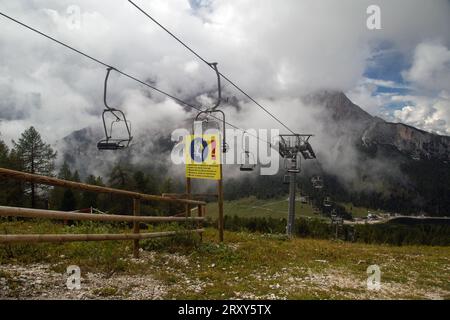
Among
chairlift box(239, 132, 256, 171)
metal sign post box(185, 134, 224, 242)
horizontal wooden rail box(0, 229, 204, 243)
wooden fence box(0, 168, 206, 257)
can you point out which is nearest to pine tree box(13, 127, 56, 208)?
chairlift box(239, 132, 256, 171)

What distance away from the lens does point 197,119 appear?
13.6 m

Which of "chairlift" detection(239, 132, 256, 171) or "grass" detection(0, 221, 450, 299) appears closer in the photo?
"grass" detection(0, 221, 450, 299)

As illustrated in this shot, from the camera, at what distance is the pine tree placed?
46769mm

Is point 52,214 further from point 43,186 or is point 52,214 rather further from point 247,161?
point 43,186

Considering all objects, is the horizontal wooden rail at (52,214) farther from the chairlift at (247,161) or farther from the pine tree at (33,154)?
the pine tree at (33,154)

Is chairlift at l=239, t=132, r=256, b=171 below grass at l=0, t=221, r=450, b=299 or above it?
above

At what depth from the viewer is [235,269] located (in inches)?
402

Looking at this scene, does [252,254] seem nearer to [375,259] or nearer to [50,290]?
[375,259]

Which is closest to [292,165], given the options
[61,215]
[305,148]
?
[305,148]

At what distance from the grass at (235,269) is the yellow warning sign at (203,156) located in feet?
9.13

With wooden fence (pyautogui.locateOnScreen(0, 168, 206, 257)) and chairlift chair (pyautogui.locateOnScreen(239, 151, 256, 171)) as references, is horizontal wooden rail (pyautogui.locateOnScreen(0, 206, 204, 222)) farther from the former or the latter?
chairlift chair (pyautogui.locateOnScreen(239, 151, 256, 171))

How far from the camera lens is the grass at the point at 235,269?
7941mm

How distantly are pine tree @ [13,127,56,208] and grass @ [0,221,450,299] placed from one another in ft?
125
